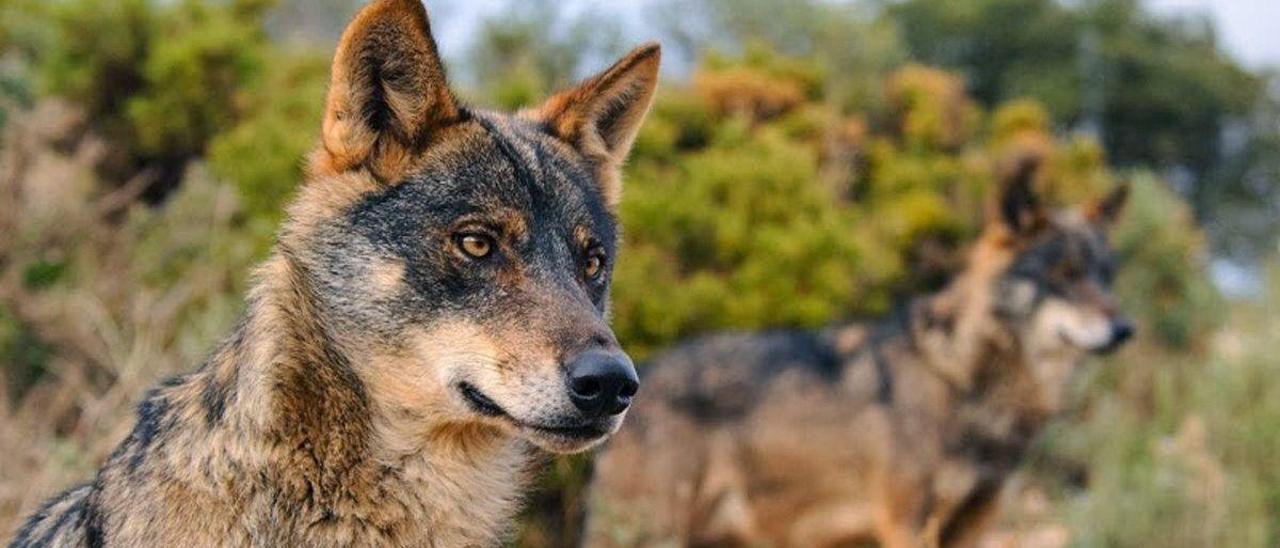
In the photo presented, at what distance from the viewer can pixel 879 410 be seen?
9055 mm

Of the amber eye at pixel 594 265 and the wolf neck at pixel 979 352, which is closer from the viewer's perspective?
the amber eye at pixel 594 265

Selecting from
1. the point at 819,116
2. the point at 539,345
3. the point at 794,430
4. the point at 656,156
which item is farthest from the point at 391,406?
the point at 819,116

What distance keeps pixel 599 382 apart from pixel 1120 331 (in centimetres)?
672

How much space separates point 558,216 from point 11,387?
185 inches

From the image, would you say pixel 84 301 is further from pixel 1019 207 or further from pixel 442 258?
pixel 1019 207

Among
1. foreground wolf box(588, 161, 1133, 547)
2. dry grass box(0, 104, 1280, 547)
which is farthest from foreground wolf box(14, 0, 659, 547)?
foreground wolf box(588, 161, 1133, 547)

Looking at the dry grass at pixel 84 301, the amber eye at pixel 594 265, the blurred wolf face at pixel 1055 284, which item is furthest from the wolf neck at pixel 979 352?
the amber eye at pixel 594 265

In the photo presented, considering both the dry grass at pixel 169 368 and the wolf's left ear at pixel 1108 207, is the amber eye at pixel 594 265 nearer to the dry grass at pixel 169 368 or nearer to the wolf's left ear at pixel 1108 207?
the dry grass at pixel 169 368

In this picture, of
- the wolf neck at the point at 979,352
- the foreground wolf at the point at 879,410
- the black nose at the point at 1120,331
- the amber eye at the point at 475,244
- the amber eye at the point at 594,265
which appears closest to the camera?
the amber eye at the point at 475,244

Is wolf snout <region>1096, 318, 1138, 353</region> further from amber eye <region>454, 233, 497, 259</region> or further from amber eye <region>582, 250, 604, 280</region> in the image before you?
amber eye <region>454, 233, 497, 259</region>

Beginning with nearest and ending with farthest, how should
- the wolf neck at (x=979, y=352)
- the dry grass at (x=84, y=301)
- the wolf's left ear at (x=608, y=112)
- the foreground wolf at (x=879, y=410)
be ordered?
the wolf's left ear at (x=608, y=112)
the dry grass at (x=84, y=301)
the foreground wolf at (x=879, y=410)
the wolf neck at (x=979, y=352)

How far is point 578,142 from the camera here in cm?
431

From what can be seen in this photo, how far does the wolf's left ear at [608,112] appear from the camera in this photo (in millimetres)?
4285

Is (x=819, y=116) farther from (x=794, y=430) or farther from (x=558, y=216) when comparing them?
(x=558, y=216)
